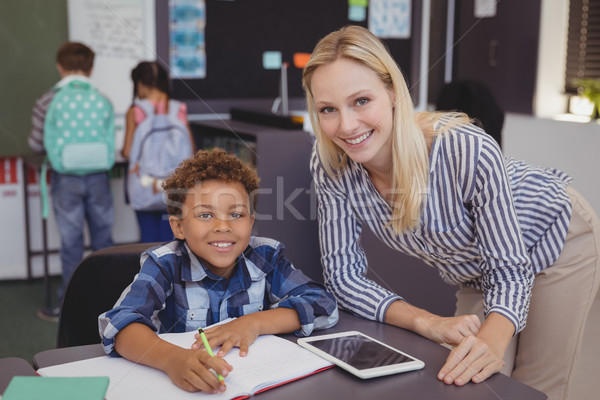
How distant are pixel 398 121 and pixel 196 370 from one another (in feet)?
2.28

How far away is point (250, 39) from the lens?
→ 4160 millimetres

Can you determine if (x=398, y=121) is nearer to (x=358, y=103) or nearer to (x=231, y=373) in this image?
(x=358, y=103)

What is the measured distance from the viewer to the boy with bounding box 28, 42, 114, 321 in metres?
3.39

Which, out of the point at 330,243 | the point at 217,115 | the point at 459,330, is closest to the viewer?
the point at 459,330

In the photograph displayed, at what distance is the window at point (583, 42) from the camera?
13.0ft

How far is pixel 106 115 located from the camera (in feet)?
11.3

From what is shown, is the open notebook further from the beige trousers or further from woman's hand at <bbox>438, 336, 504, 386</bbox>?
the beige trousers

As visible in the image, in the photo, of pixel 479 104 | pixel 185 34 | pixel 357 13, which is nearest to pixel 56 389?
pixel 479 104

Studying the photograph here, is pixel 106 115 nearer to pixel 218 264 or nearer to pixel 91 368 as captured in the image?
pixel 218 264

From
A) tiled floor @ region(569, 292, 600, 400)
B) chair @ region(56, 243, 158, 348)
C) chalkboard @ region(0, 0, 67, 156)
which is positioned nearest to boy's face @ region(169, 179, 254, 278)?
chair @ region(56, 243, 158, 348)

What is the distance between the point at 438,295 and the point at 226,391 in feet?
4.28

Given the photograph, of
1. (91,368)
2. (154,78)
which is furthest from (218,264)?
(154,78)

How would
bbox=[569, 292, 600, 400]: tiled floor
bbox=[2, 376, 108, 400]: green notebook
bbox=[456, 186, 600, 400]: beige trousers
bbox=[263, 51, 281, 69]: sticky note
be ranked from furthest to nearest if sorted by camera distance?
bbox=[263, 51, 281, 69]: sticky note → bbox=[569, 292, 600, 400]: tiled floor → bbox=[456, 186, 600, 400]: beige trousers → bbox=[2, 376, 108, 400]: green notebook

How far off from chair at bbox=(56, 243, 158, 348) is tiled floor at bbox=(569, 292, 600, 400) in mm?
1507
